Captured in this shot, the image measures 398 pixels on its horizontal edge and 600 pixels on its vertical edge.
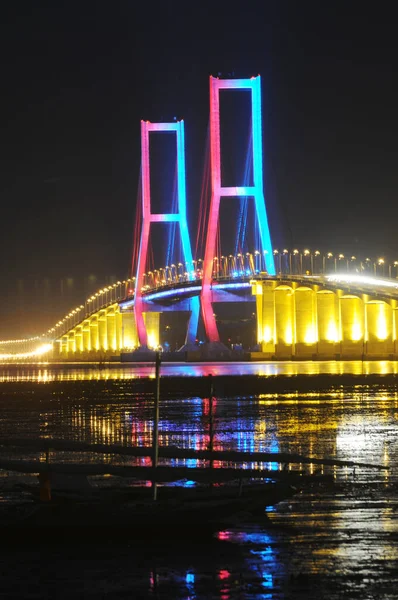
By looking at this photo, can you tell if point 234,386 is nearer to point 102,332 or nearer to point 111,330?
point 111,330

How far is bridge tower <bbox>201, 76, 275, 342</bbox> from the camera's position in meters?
61.1

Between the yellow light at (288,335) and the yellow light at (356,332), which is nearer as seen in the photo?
the yellow light at (356,332)

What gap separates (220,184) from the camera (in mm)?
62969

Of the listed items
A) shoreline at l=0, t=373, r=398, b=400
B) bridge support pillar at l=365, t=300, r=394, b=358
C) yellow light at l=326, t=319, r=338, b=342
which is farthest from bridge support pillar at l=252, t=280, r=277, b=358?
shoreline at l=0, t=373, r=398, b=400

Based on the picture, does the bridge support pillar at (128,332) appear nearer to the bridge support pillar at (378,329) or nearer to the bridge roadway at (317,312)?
the bridge roadway at (317,312)

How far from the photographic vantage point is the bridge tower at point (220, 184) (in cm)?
6109

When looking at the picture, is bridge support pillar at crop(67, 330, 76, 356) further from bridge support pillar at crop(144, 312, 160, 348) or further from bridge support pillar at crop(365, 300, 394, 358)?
bridge support pillar at crop(365, 300, 394, 358)

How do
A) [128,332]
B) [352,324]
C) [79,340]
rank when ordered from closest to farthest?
1. [352,324]
2. [128,332]
3. [79,340]

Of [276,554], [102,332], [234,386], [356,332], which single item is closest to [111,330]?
[102,332]

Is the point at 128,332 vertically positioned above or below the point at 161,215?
below

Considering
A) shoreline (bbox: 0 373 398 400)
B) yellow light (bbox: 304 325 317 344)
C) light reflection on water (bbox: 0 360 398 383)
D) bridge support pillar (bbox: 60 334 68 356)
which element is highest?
bridge support pillar (bbox: 60 334 68 356)

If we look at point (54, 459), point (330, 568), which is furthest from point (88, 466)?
point (54, 459)

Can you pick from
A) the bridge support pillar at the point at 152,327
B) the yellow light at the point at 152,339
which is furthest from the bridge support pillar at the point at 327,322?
the yellow light at the point at 152,339

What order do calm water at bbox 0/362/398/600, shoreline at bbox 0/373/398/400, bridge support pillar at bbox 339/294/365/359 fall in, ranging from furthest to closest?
bridge support pillar at bbox 339/294/365/359, shoreline at bbox 0/373/398/400, calm water at bbox 0/362/398/600
